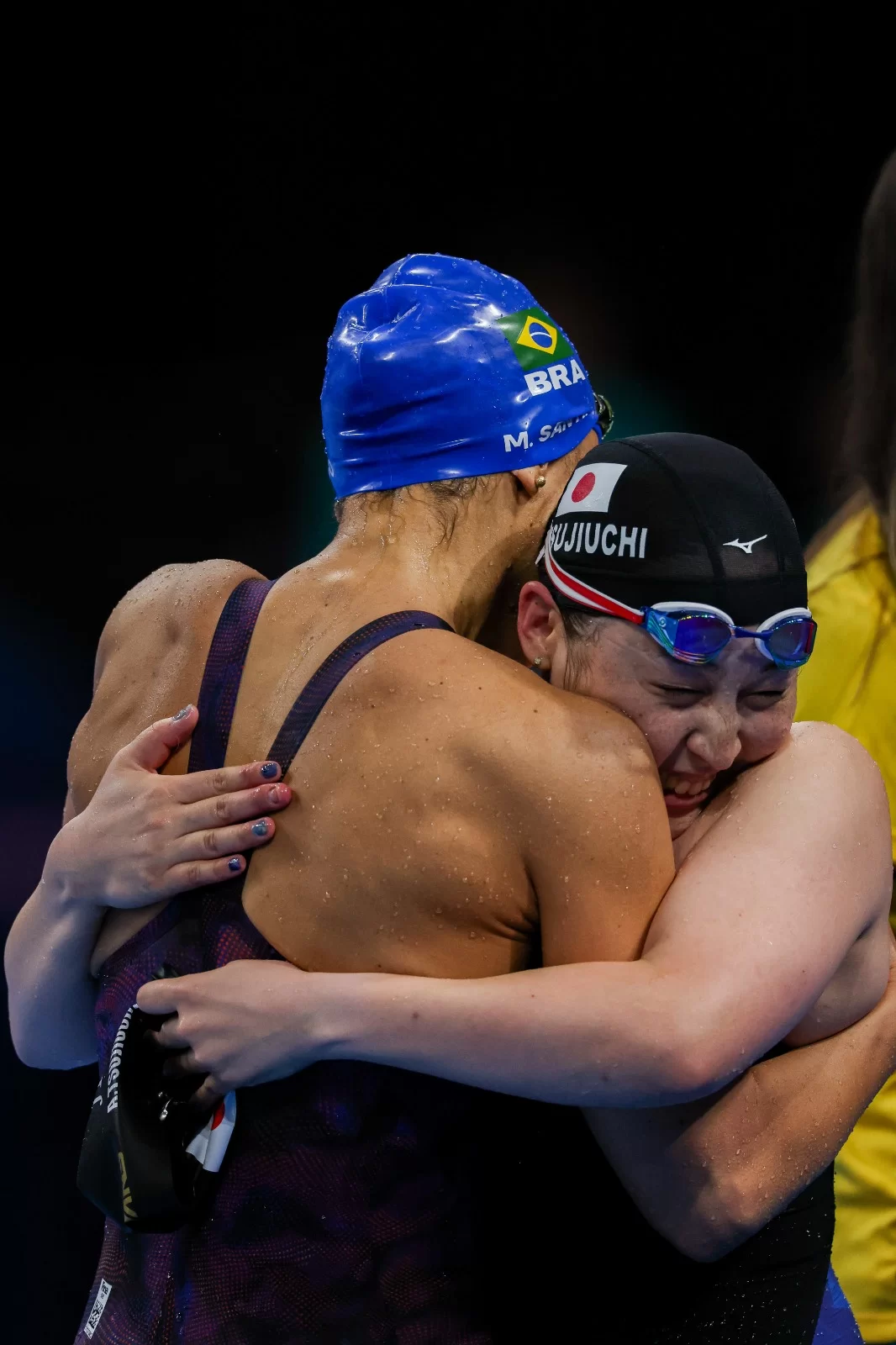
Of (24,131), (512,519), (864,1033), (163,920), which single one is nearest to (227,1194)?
(163,920)

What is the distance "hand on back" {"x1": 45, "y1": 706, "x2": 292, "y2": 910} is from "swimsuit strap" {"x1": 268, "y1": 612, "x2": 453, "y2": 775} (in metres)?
0.04

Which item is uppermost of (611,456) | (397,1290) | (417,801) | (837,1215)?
(611,456)

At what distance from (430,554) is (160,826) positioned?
1.64 feet

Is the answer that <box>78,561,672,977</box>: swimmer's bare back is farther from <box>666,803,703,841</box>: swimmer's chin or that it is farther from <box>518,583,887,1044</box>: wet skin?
<box>666,803,703,841</box>: swimmer's chin

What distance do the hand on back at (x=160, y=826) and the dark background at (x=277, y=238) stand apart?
198cm

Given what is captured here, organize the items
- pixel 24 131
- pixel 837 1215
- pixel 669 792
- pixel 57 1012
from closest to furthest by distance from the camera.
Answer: pixel 669 792 < pixel 57 1012 < pixel 837 1215 < pixel 24 131

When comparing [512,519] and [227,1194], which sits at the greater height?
[512,519]

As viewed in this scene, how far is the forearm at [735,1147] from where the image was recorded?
5.00 feet

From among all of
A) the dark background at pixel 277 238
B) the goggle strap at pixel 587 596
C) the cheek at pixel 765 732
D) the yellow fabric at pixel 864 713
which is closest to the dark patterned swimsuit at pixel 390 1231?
the goggle strap at pixel 587 596

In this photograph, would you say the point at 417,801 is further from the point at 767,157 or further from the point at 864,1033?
the point at 767,157

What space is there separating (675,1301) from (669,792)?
2.16ft

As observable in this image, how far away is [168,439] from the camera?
145 inches

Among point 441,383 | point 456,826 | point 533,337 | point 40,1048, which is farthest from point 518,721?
point 40,1048

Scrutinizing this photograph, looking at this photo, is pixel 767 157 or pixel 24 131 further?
pixel 767 157
